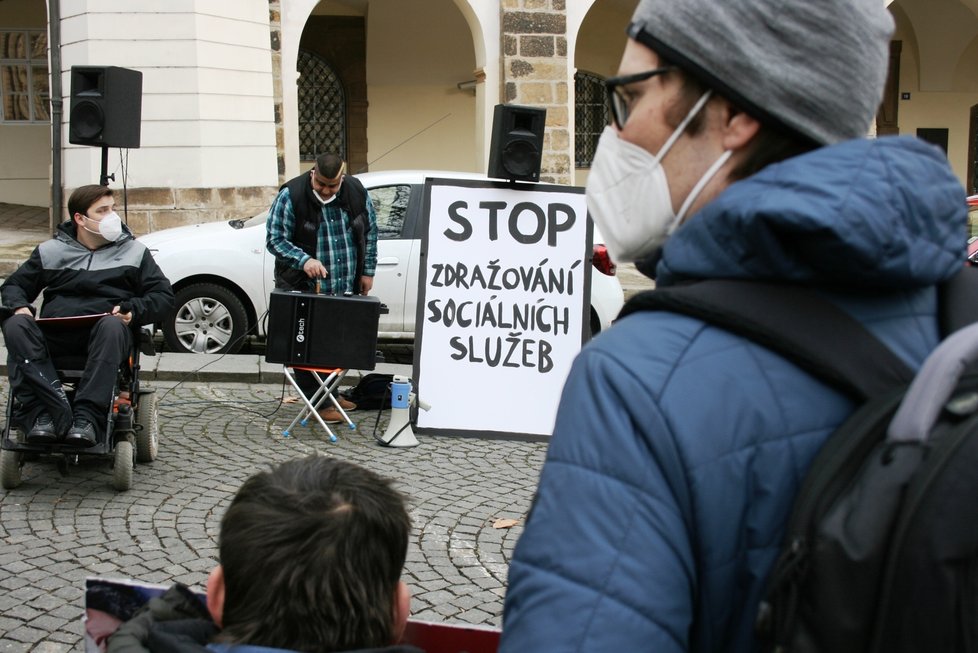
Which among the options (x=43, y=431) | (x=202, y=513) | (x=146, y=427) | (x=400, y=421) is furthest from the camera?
(x=400, y=421)

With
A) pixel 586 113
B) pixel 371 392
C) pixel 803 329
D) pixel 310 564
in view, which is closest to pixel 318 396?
pixel 371 392

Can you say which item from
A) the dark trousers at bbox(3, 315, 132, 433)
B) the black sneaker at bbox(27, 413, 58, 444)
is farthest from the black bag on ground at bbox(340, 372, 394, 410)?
the black sneaker at bbox(27, 413, 58, 444)

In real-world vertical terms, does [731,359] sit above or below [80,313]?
above

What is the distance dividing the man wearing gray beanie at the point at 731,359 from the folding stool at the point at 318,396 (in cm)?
596

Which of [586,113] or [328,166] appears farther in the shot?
[586,113]

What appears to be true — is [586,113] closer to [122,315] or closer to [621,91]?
[122,315]

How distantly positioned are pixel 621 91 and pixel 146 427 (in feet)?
17.9

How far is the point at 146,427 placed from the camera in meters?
6.39

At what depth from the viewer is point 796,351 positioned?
1.17 meters

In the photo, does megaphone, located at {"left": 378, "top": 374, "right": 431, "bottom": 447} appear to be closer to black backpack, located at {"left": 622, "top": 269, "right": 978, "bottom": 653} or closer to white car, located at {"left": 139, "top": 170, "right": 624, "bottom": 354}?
white car, located at {"left": 139, "top": 170, "right": 624, "bottom": 354}

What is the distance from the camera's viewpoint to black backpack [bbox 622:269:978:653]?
1.00 metres

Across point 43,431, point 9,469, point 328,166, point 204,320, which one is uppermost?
point 328,166

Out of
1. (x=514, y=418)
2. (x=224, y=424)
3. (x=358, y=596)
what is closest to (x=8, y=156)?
(x=224, y=424)

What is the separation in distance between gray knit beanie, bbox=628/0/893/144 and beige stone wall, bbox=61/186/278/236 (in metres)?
13.5
